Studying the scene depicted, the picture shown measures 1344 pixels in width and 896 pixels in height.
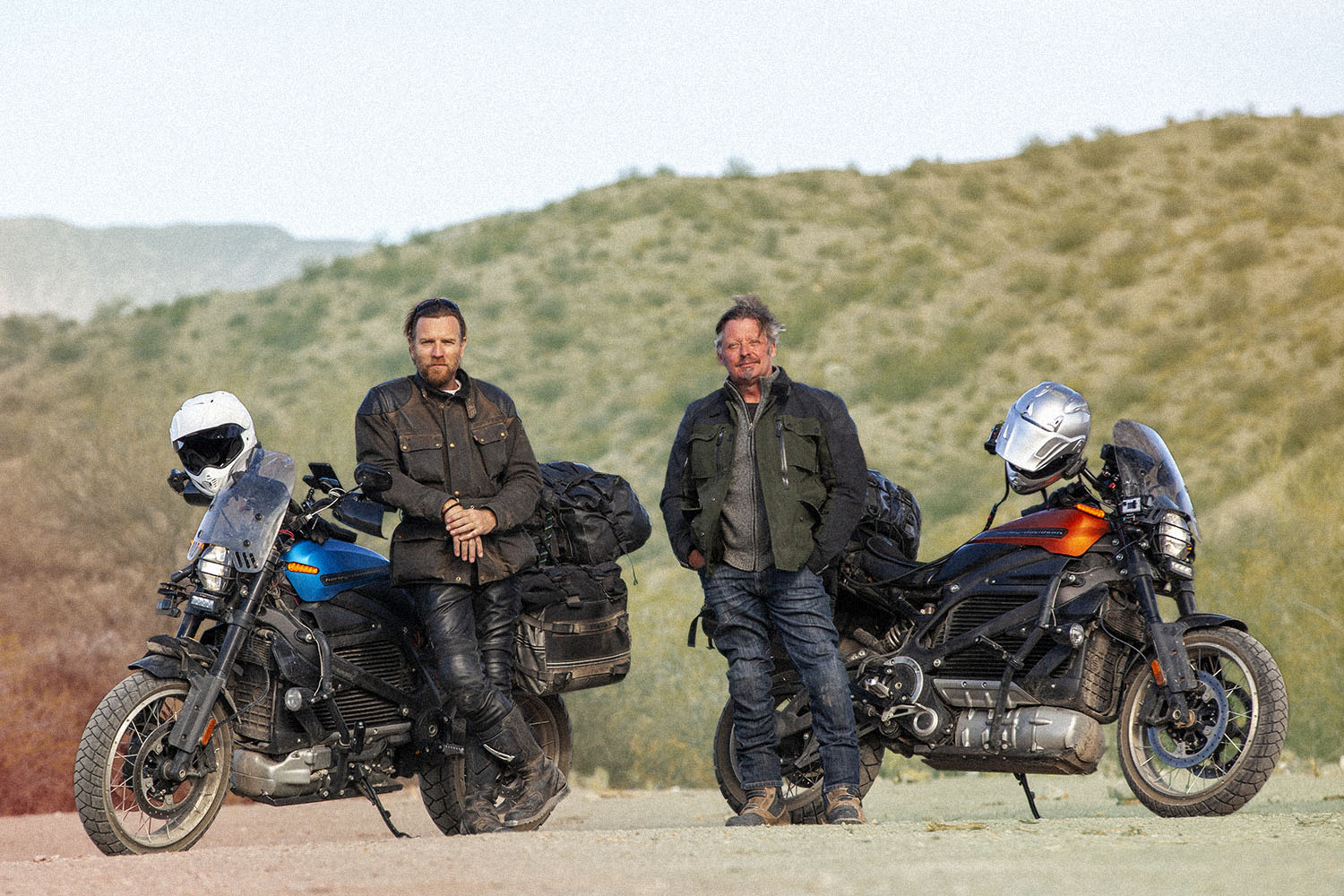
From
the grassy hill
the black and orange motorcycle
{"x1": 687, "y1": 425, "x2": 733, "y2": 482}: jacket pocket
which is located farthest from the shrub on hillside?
{"x1": 687, "y1": 425, "x2": 733, "y2": 482}: jacket pocket

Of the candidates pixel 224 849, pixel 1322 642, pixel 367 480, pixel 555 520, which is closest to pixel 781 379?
pixel 555 520

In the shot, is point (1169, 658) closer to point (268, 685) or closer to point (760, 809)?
point (760, 809)

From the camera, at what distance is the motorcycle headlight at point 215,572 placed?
21.1ft

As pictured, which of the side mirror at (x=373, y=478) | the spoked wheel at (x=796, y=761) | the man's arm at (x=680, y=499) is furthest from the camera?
the spoked wheel at (x=796, y=761)

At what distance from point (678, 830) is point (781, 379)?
81.1 inches

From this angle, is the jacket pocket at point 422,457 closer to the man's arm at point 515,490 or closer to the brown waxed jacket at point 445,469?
the brown waxed jacket at point 445,469

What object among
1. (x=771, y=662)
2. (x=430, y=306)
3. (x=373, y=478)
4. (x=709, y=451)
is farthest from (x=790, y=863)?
(x=430, y=306)

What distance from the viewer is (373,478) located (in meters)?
6.50

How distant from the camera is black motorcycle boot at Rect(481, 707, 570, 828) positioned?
22.4 feet

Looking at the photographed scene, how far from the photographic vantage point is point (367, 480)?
650 centimetres

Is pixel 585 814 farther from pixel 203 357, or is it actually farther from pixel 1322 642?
pixel 203 357

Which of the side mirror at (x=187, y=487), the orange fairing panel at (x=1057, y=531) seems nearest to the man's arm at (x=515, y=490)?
the side mirror at (x=187, y=487)

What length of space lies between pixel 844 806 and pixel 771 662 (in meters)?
0.76

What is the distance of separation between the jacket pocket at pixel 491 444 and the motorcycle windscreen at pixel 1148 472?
2.70 meters
